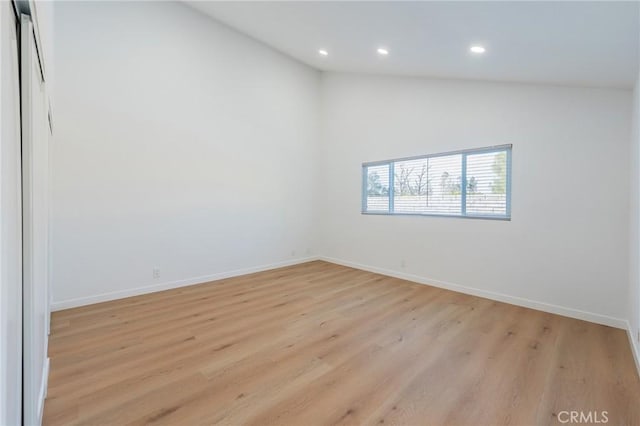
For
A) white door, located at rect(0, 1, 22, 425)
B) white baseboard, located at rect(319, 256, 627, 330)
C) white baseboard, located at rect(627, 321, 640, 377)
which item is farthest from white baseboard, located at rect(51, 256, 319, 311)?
white baseboard, located at rect(627, 321, 640, 377)

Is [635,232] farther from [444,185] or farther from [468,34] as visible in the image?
[468,34]

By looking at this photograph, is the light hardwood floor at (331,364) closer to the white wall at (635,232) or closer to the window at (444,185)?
the white wall at (635,232)

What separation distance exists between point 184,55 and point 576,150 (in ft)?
16.6

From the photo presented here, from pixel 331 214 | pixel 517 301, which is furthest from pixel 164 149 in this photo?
pixel 517 301

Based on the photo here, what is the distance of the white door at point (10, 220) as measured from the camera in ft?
2.33

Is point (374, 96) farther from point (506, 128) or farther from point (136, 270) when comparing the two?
point (136, 270)

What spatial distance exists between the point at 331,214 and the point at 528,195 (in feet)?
11.0

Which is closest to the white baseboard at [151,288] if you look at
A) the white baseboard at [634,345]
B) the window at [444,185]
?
the window at [444,185]

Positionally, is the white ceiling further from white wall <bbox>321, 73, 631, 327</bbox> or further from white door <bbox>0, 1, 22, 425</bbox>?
white door <bbox>0, 1, 22, 425</bbox>

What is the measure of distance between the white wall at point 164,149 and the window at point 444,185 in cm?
170

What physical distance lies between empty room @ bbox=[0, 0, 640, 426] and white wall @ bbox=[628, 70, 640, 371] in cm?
5

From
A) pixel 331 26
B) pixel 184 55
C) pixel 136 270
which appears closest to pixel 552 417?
pixel 331 26

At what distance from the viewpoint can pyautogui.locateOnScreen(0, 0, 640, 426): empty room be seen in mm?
1679

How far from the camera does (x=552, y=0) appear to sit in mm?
1637
